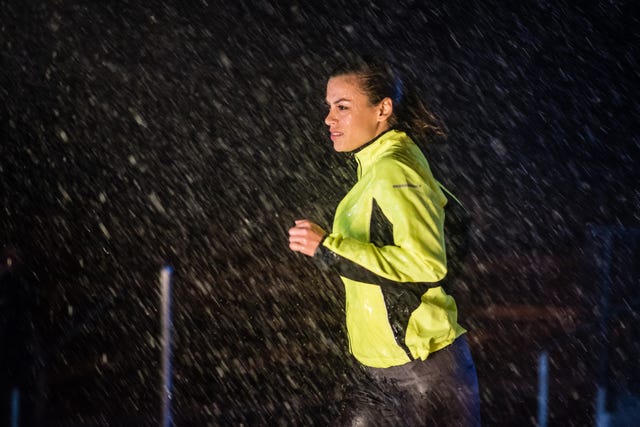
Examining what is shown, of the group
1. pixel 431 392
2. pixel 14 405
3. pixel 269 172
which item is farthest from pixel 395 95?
pixel 269 172

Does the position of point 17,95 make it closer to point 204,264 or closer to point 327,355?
point 204,264

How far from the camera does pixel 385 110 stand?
7.61ft

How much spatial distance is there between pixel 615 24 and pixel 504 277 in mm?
3226

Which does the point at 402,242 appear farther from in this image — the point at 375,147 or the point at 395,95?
the point at 395,95

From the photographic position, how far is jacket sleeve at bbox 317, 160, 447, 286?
202cm

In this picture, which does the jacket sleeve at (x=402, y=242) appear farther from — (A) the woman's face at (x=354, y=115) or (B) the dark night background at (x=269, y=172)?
(B) the dark night background at (x=269, y=172)

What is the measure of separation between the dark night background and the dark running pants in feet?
18.8

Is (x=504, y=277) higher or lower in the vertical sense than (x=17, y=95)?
lower

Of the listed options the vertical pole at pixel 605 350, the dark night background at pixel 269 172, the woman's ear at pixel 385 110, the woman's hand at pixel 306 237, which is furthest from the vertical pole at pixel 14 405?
the vertical pole at pixel 605 350

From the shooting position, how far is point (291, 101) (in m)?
8.46

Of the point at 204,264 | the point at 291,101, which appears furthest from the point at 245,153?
the point at 204,264

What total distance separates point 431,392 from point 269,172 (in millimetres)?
6715

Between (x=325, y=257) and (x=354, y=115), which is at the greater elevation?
(x=354, y=115)

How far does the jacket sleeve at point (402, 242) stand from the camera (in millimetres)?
2021
